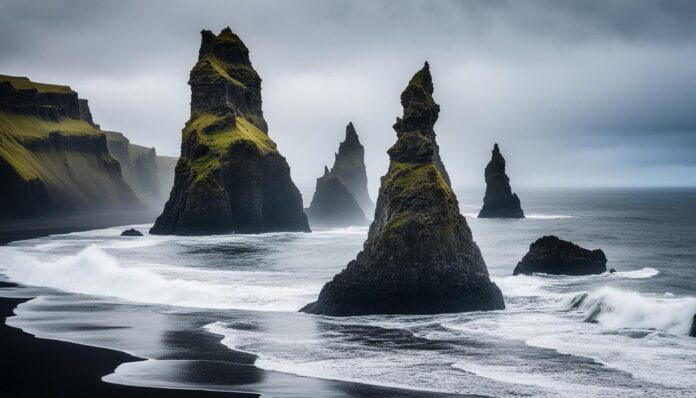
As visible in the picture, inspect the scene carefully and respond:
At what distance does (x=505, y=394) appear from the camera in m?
24.7

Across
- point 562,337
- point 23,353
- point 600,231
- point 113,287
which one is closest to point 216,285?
point 113,287

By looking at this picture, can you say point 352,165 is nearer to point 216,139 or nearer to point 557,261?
point 216,139

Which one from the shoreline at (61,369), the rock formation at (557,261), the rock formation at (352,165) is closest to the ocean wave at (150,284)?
the shoreline at (61,369)

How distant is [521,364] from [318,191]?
400 feet

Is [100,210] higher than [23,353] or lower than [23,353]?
higher

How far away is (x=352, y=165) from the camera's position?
599ft

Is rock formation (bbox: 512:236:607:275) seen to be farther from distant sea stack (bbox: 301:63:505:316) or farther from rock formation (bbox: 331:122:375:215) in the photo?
rock formation (bbox: 331:122:375:215)

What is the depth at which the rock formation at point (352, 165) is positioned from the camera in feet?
594

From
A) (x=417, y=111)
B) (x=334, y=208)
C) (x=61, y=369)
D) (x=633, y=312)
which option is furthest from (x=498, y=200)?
(x=61, y=369)

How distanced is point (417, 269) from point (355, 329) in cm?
580

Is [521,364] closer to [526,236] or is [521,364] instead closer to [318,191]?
[526,236]

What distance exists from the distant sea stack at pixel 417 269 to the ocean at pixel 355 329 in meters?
1.25

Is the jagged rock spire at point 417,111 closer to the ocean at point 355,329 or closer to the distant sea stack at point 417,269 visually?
the distant sea stack at point 417,269

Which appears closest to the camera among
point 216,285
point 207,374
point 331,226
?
point 207,374
